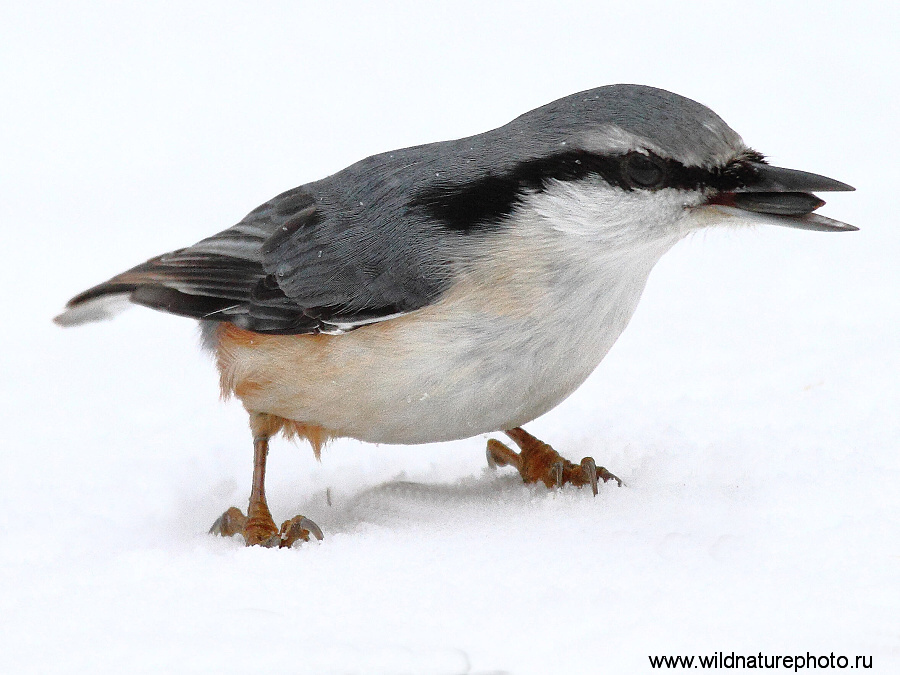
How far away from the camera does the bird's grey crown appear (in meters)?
3.64

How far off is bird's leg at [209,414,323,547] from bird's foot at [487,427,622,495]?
889mm

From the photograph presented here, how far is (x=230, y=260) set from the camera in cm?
445

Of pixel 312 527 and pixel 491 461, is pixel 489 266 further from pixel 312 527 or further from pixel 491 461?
pixel 491 461

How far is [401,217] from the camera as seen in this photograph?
3947mm

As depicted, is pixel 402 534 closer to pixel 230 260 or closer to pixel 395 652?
pixel 395 652

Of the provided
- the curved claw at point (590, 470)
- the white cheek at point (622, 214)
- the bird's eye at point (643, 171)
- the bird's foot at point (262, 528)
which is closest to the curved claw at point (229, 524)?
the bird's foot at point (262, 528)

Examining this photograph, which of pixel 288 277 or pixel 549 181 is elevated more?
pixel 549 181

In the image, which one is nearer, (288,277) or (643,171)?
(643,171)

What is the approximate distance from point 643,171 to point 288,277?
1371 millimetres

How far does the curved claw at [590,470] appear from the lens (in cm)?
413

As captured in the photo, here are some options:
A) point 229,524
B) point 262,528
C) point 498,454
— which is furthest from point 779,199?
point 229,524

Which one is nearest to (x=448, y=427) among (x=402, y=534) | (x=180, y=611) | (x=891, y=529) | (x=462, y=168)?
(x=402, y=534)

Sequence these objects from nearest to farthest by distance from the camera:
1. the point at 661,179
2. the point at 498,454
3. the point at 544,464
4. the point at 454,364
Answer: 1. the point at 661,179
2. the point at 454,364
3. the point at 544,464
4. the point at 498,454

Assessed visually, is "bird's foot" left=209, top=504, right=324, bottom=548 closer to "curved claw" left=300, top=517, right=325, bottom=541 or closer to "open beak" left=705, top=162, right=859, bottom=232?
"curved claw" left=300, top=517, right=325, bottom=541
